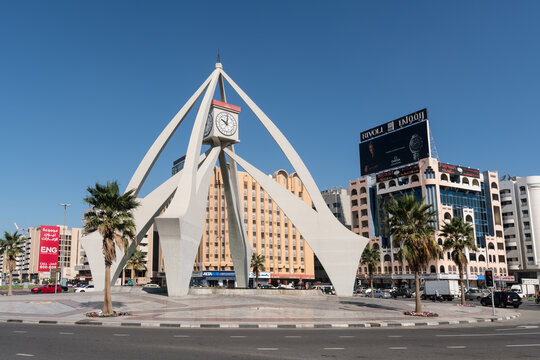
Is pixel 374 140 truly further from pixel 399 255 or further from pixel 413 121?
pixel 399 255

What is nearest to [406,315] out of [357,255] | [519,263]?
[357,255]

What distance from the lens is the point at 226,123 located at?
155ft

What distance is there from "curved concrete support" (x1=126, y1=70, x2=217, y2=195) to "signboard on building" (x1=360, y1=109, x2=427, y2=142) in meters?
63.6

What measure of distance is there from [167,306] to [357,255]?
18.5 m

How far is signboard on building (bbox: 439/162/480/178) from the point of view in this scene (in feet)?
327

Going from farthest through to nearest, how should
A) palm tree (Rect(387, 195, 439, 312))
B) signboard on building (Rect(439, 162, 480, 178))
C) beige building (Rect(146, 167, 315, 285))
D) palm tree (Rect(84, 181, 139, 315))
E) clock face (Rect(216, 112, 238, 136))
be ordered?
beige building (Rect(146, 167, 315, 285)), signboard on building (Rect(439, 162, 480, 178)), clock face (Rect(216, 112, 238, 136)), palm tree (Rect(387, 195, 439, 312)), palm tree (Rect(84, 181, 139, 315))

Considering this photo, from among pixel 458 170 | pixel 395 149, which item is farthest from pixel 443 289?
pixel 458 170

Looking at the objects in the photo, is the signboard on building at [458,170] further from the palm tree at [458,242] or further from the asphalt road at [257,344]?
the asphalt road at [257,344]

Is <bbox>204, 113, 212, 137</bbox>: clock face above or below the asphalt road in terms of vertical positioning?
above

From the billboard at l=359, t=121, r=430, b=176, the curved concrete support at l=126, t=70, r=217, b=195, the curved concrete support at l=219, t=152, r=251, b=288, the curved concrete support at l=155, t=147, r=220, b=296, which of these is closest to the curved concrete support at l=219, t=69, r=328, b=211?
the curved concrete support at l=126, t=70, r=217, b=195

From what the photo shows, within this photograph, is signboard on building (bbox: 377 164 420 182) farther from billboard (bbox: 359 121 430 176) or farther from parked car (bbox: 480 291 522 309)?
parked car (bbox: 480 291 522 309)

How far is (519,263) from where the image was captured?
107m

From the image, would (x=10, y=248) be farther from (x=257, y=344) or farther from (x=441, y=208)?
(x=441, y=208)

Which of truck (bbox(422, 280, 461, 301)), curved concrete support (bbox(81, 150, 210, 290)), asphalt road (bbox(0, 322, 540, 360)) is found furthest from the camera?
truck (bbox(422, 280, 461, 301))
